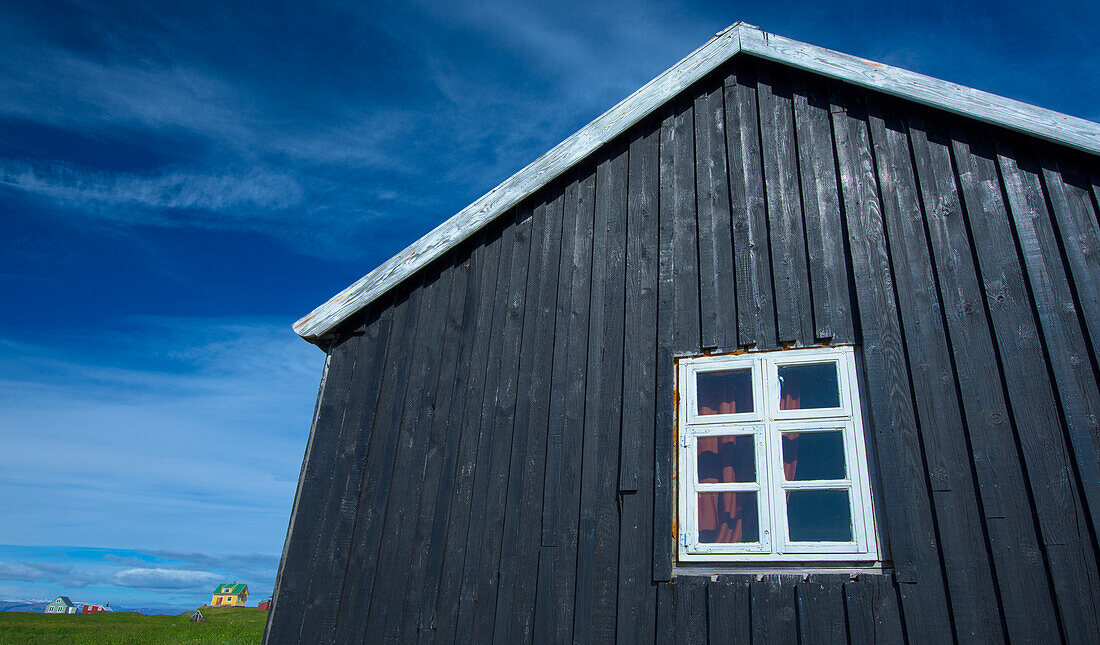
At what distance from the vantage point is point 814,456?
3.92m

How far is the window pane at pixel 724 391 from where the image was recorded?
4.20 metres

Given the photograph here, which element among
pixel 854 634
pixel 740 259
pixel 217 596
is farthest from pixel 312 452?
pixel 217 596

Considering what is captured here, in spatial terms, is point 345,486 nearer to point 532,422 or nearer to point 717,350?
point 532,422

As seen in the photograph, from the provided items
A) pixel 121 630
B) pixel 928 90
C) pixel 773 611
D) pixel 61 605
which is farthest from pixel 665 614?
pixel 61 605

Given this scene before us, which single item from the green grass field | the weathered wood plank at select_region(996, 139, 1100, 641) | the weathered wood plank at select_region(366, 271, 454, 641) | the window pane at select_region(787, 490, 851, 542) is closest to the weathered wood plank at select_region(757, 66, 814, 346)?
the window pane at select_region(787, 490, 851, 542)

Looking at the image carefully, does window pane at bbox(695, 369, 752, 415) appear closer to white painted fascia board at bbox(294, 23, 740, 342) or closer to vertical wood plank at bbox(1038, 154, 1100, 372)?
vertical wood plank at bbox(1038, 154, 1100, 372)

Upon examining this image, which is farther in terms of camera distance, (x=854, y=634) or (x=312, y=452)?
(x=312, y=452)

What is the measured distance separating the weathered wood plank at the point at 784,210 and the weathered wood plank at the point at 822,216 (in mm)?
48

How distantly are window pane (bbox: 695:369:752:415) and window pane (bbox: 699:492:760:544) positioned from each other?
54 cm

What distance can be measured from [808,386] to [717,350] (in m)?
0.59

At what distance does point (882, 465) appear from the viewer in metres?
3.69

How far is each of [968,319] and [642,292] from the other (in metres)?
1.96

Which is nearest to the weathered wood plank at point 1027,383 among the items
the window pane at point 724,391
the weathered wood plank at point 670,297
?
the window pane at point 724,391

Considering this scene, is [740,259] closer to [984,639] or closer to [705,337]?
[705,337]
